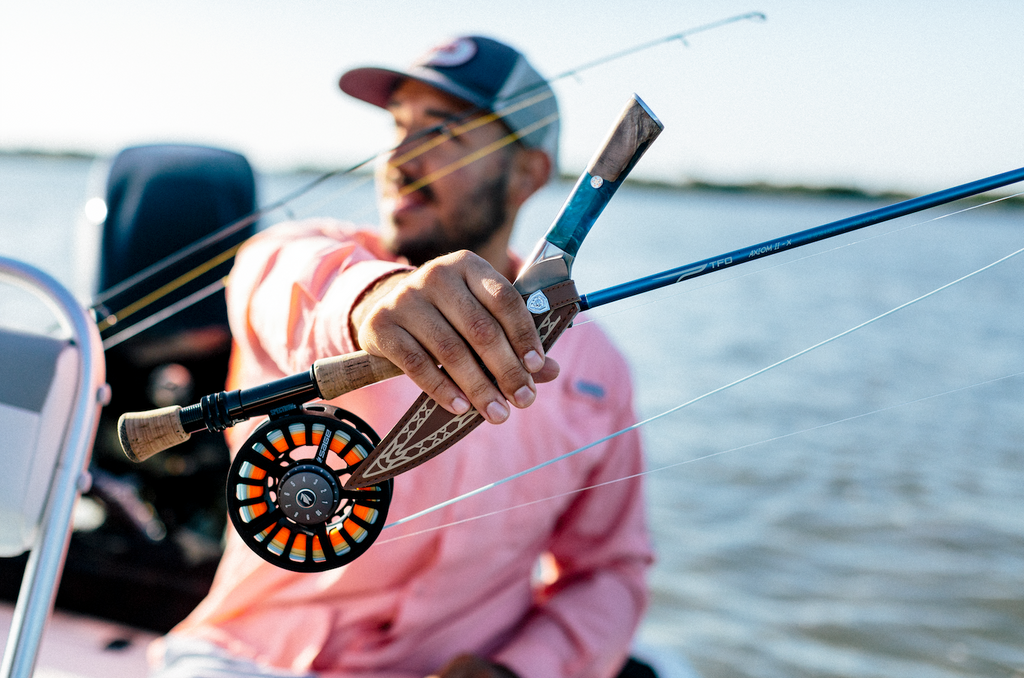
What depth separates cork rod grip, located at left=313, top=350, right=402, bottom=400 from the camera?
26.6 inches

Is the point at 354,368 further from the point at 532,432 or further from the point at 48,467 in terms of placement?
the point at 532,432

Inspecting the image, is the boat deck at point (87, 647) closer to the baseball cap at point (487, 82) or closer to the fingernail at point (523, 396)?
the baseball cap at point (487, 82)

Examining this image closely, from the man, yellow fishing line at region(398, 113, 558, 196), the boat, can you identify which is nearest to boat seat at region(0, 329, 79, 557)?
the man

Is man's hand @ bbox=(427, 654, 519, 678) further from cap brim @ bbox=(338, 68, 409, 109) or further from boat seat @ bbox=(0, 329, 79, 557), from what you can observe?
cap brim @ bbox=(338, 68, 409, 109)

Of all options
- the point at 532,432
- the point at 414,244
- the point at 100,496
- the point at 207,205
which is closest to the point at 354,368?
the point at 414,244

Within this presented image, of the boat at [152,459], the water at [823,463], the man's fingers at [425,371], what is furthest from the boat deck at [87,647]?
the man's fingers at [425,371]

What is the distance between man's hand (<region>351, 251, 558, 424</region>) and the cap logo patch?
0.80 m

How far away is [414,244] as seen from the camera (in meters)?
1.16

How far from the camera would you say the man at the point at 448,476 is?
3.37ft

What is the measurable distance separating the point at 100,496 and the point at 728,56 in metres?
2.19

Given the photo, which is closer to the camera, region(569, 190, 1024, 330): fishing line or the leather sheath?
the leather sheath

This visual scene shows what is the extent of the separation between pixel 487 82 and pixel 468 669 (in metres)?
1.00

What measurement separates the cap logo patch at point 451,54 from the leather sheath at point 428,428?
0.81 m

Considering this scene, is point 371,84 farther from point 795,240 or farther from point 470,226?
point 795,240
